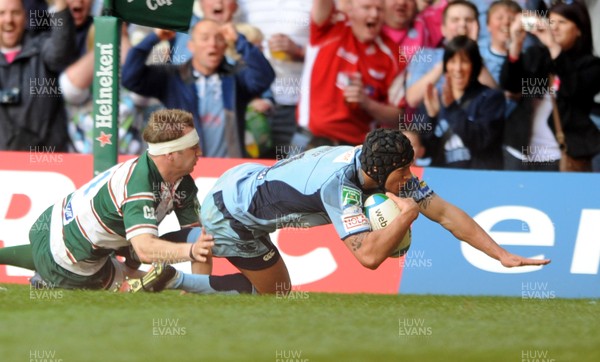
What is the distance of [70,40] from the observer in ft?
41.8

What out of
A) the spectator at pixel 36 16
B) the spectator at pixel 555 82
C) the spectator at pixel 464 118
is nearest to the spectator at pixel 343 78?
the spectator at pixel 464 118

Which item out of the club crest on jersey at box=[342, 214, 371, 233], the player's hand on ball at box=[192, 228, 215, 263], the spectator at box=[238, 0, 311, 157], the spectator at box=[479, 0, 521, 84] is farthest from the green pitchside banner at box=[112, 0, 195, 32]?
the spectator at box=[479, 0, 521, 84]

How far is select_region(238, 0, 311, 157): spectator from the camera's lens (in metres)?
12.6

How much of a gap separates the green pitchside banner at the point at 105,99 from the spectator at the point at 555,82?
436 cm

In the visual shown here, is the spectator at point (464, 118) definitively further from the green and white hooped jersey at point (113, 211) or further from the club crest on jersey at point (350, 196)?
the club crest on jersey at point (350, 196)

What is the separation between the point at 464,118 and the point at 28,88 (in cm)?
477

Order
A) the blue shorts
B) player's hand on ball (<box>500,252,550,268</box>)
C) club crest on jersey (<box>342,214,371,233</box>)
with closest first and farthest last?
club crest on jersey (<box>342,214,371,233</box>) → player's hand on ball (<box>500,252,550,268</box>) → the blue shorts

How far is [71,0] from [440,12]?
158 inches

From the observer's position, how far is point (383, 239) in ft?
29.1

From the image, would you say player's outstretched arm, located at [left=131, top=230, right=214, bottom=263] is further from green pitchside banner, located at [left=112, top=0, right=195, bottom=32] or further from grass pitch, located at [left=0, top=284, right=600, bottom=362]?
→ green pitchside banner, located at [left=112, top=0, right=195, bottom=32]

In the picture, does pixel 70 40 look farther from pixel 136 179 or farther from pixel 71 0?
pixel 136 179

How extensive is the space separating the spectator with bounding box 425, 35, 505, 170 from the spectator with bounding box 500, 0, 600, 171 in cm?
19

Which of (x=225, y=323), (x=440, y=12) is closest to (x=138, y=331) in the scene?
(x=225, y=323)

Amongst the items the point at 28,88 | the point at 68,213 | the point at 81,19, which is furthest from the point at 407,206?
the point at 28,88
